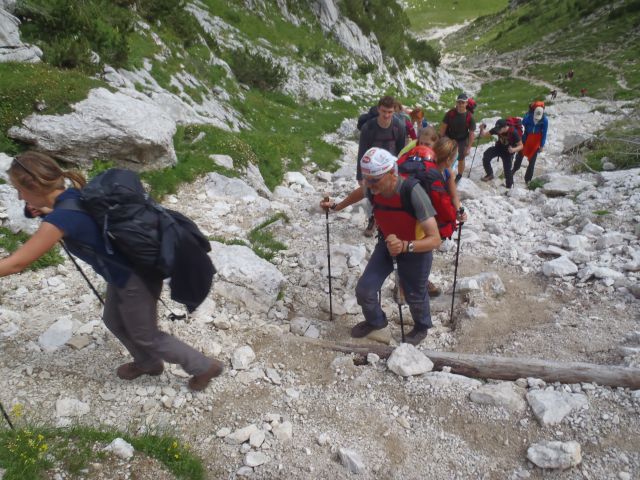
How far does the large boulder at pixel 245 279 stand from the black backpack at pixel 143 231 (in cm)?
239

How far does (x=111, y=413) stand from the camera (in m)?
4.35

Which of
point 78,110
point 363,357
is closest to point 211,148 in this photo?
point 78,110

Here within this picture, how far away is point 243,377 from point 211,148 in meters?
7.44

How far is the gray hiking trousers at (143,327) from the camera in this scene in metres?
3.79

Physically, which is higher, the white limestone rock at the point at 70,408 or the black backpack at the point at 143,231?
the black backpack at the point at 143,231

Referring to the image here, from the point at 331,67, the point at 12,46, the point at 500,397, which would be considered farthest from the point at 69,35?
the point at 331,67

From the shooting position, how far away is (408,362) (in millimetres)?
4953

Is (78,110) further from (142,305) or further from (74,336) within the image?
(142,305)

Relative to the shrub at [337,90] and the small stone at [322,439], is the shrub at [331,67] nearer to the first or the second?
the shrub at [337,90]

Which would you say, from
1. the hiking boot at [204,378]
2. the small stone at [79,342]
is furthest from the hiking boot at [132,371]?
the small stone at [79,342]

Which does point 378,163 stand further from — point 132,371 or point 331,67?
point 331,67

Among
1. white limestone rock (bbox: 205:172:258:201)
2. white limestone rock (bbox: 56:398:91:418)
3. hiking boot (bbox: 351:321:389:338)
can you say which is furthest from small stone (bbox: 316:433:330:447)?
Answer: white limestone rock (bbox: 205:172:258:201)

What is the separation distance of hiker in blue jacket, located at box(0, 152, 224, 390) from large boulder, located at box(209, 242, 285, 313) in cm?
177

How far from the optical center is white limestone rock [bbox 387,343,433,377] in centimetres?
491
